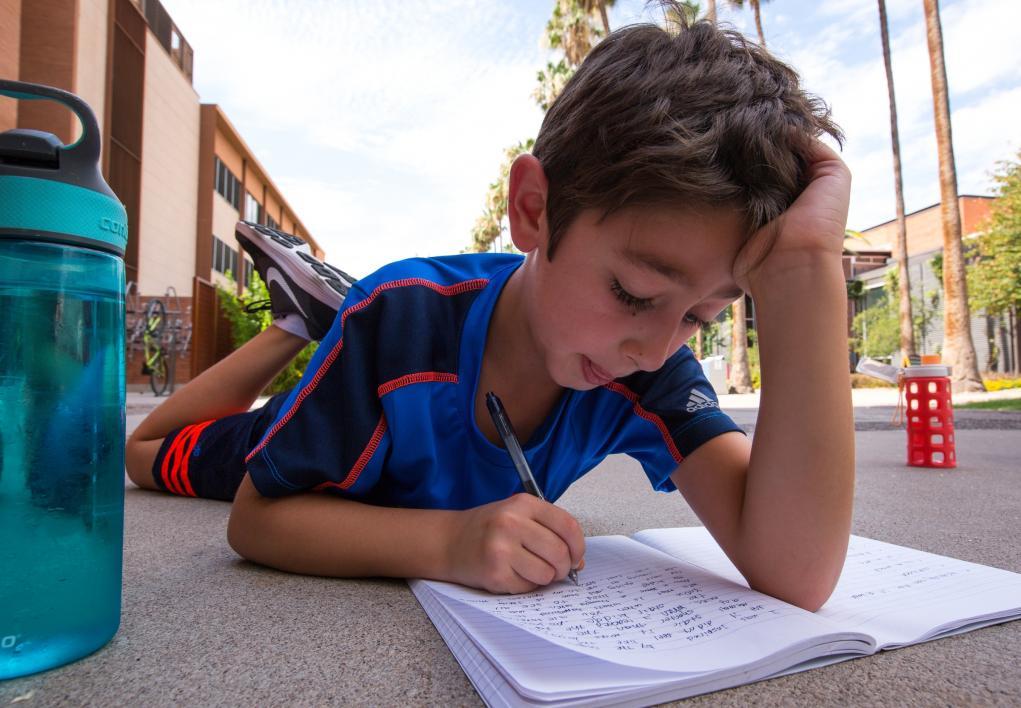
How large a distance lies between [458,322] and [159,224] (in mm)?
13574

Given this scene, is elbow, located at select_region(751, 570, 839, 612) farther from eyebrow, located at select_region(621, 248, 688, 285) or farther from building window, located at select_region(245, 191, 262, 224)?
building window, located at select_region(245, 191, 262, 224)

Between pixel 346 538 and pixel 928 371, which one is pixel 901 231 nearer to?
pixel 928 371

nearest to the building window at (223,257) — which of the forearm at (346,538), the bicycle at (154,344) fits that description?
the bicycle at (154,344)

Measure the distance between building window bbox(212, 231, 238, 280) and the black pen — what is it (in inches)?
611

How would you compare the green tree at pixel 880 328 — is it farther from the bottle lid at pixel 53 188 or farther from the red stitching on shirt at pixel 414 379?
the bottle lid at pixel 53 188

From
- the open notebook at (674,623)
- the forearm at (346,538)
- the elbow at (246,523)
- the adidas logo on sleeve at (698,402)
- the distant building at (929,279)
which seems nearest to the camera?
the open notebook at (674,623)

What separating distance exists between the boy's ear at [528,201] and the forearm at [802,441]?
0.36 metres

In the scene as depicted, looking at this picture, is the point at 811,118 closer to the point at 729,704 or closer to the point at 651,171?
the point at 651,171

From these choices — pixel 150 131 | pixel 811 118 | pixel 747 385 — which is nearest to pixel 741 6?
pixel 747 385

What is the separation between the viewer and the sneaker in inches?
74.0

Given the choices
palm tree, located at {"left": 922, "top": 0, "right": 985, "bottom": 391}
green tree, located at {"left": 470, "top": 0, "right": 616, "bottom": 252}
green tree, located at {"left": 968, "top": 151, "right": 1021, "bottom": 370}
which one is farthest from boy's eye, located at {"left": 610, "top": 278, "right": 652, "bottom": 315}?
green tree, located at {"left": 968, "top": 151, "right": 1021, "bottom": 370}

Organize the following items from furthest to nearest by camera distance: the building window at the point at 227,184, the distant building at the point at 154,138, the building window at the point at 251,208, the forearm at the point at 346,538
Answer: the building window at the point at 251,208 < the building window at the point at 227,184 < the distant building at the point at 154,138 < the forearm at the point at 346,538

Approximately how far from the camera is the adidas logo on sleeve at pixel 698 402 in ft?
3.77

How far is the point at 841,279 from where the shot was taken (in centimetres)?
94
